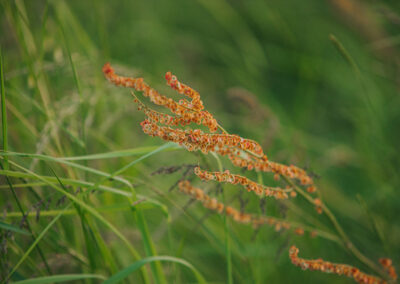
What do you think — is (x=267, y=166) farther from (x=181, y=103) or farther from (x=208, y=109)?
(x=208, y=109)

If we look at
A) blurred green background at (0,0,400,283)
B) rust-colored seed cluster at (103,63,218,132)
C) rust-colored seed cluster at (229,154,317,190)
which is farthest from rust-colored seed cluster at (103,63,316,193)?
blurred green background at (0,0,400,283)

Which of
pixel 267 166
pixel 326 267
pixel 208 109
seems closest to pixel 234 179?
pixel 267 166

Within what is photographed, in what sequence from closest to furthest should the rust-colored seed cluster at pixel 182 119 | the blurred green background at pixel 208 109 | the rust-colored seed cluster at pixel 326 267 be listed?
the rust-colored seed cluster at pixel 182 119, the rust-colored seed cluster at pixel 326 267, the blurred green background at pixel 208 109

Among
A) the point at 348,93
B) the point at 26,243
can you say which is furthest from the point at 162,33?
the point at 26,243

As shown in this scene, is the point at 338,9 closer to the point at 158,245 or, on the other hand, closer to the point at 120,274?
the point at 158,245

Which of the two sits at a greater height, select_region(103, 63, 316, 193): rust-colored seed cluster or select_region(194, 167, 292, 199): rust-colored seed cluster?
select_region(103, 63, 316, 193): rust-colored seed cluster

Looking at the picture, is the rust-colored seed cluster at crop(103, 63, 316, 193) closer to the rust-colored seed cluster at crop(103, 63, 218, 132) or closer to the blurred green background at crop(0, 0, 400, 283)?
the rust-colored seed cluster at crop(103, 63, 218, 132)

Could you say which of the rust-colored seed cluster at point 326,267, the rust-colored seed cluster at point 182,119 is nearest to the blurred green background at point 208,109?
the rust-colored seed cluster at point 326,267

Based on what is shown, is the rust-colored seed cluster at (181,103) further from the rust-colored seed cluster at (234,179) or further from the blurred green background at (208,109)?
the blurred green background at (208,109)
